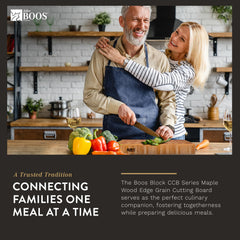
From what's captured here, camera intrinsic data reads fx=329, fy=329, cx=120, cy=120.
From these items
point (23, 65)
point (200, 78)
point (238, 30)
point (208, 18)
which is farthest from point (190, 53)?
point (23, 65)

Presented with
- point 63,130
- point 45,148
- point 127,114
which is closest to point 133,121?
point 127,114

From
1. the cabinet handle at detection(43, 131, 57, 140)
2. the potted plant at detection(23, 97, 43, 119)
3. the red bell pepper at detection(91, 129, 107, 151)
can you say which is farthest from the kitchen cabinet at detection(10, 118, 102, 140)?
the red bell pepper at detection(91, 129, 107, 151)

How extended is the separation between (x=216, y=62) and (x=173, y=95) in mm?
2053

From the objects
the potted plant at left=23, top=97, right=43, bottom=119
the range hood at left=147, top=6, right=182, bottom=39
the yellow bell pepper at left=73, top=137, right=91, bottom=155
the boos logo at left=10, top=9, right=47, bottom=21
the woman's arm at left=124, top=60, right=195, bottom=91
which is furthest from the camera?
the potted plant at left=23, top=97, right=43, bottom=119

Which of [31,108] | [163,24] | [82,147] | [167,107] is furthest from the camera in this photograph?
[31,108]

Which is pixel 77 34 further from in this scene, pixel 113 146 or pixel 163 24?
pixel 113 146

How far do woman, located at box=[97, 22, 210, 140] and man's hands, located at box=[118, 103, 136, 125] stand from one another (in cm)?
18

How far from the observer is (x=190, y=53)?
1686mm

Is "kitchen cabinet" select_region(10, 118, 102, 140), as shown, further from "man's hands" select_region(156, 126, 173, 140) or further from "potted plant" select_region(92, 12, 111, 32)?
"man's hands" select_region(156, 126, 173, 140)

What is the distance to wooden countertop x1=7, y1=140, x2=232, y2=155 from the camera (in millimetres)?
1426

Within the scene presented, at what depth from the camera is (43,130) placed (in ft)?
10.2

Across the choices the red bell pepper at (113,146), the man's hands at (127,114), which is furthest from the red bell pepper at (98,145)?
the man's hands at (127,114)

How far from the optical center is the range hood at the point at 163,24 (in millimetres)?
3193

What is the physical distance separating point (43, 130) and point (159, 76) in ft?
5.85
